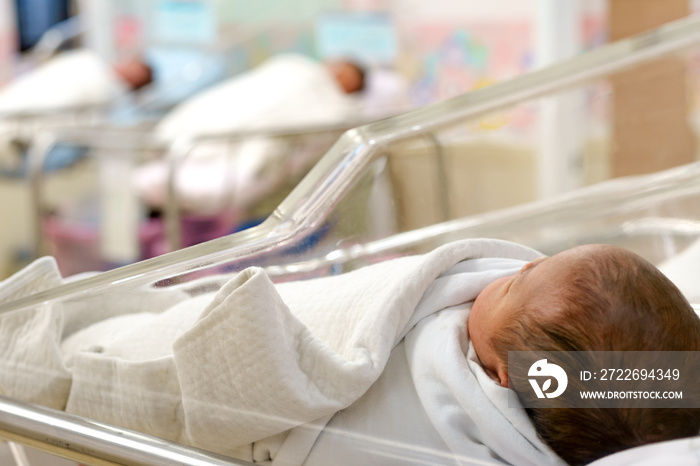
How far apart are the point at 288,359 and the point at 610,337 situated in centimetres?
19

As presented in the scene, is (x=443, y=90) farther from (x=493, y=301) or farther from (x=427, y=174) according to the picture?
(x=493, y=301)

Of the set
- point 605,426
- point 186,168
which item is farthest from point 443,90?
point 605,426

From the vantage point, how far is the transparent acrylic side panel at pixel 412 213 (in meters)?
0.61

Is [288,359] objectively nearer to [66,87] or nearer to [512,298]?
[512,298]

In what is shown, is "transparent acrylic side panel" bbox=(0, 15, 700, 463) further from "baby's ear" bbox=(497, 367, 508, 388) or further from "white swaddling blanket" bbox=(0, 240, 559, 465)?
"baby's ear" bbox=(497, 367, 508, 388)

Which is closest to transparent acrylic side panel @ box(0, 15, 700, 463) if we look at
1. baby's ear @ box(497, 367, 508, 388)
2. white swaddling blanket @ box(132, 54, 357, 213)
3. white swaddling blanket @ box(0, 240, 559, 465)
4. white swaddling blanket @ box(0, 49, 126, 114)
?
white swaddling blanket @ box(0, 240, 559, 465)

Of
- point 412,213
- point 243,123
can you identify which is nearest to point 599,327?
point 412,213

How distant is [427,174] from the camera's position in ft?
3.03

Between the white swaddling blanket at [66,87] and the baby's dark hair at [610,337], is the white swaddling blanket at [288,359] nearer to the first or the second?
the baby's dark hair at [610,337]

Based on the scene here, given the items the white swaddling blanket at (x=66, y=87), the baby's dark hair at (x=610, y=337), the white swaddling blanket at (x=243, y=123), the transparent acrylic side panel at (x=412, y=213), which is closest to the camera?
the baby's dark hair at (x=610, y=337)

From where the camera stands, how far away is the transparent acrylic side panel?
0.61 metres

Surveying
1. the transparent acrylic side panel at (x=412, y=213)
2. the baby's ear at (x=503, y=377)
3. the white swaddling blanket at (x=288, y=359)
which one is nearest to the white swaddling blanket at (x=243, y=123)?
the transparent acrylic side panel at (x=412, y=213)

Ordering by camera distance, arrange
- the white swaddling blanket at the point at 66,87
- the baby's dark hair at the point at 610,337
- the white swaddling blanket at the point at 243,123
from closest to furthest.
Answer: the baby's dark hair at the point at 610,337 < the white swaddling blanket at the point at 243,123 < the white swaddling blanket at the point at 66,87

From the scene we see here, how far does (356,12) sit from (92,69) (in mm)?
962
